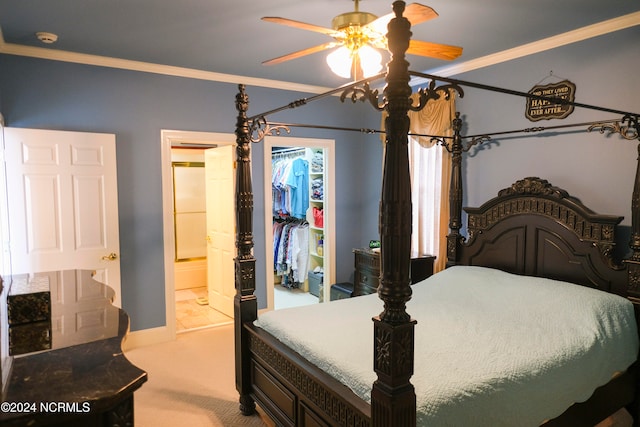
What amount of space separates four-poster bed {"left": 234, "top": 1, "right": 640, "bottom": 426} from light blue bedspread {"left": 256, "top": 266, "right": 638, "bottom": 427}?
28 mm

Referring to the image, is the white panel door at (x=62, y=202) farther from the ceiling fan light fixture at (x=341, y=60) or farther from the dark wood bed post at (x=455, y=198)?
the dark wood bed post at (x=455, y=198)

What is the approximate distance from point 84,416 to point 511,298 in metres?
2.48

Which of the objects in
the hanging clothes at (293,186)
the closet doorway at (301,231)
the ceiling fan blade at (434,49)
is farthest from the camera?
the hanging clothes at (293,186)

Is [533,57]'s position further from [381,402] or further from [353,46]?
[381,402]

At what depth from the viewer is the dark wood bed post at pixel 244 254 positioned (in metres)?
2.64

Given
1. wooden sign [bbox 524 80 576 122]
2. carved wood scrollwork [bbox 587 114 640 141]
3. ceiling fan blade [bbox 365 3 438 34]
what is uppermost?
ceiling fan blade [bbox 365 3 438 34]

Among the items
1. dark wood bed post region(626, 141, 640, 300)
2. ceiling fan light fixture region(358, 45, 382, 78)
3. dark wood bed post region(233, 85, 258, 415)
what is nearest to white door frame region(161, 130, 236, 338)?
dark wood bed post region(233, 85, 258, 415)

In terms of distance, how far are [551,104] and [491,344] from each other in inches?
79.2

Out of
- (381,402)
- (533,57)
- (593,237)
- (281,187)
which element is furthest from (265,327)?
(281,187)

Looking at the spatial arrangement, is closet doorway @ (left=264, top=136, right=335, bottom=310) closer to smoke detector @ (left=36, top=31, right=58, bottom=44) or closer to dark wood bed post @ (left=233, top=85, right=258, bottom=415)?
dark wood bed post @ (left=233, top=85, right=258, bottom=415)

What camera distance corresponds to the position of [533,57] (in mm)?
3234

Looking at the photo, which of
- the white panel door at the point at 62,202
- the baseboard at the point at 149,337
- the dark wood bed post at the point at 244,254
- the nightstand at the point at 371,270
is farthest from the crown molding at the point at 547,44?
the baseboard at the point at 149,337

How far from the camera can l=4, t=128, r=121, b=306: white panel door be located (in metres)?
3.24

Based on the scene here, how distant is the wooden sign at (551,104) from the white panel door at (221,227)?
2.85m
